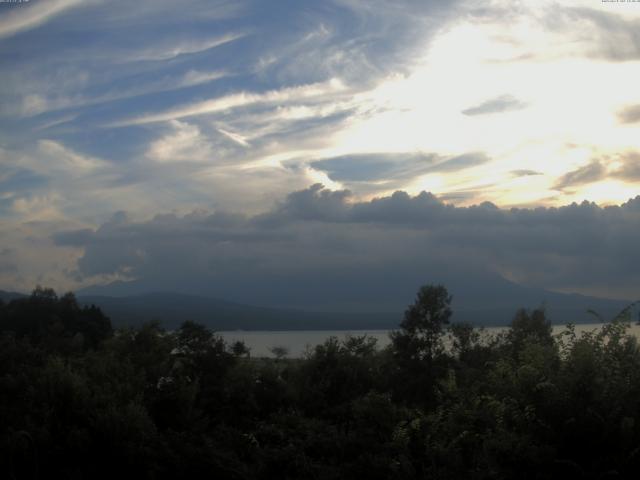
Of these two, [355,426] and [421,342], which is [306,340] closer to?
[421,342]

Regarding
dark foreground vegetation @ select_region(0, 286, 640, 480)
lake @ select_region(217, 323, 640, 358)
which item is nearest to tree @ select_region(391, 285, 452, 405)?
lake @ select_region(217, 323, 640, 358)

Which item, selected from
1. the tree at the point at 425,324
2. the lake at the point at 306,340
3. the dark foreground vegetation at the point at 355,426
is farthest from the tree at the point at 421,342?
the dark foreground vegetation at the point at 355,426

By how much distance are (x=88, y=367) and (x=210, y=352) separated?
41.1ft

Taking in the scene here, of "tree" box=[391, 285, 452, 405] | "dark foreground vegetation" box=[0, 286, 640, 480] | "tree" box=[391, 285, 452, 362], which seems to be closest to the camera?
"dark foreground vegetation" box=[0, 286, 640, 480]

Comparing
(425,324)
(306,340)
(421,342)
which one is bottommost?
(306,340)

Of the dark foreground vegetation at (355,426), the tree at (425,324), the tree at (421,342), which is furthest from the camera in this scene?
the tree at (425,324)

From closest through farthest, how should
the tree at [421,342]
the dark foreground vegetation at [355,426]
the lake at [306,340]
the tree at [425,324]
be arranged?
the dark foreground vegetation at [355,426], the lake at [306,340], the tree at [421,342], the tree at [425,324]

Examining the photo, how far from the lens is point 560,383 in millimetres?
8328

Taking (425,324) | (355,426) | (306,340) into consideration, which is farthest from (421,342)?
(306,340)

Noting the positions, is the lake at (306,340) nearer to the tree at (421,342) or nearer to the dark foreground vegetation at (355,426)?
the dark foreground vegetation at (355,426)

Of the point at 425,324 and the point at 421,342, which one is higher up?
the point at 425,324

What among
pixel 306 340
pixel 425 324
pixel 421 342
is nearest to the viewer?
pixel 421 342

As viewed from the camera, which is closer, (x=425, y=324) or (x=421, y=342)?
(x=421, y=342)

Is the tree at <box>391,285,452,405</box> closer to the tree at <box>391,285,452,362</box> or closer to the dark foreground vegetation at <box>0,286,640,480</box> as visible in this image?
the tree at <box>391,285,452,362</box>
